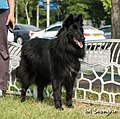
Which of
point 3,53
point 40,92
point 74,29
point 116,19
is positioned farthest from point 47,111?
point 116,19

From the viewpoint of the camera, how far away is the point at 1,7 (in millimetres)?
6781

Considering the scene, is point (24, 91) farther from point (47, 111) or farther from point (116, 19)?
point (116, 19)

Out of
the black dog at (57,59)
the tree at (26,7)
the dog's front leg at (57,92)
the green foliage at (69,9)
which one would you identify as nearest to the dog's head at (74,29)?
the black dog at (57,59)

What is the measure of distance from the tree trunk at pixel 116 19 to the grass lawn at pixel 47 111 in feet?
13.2

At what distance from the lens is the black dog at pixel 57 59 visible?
6.15 meters

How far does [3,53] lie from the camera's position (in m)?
7.00

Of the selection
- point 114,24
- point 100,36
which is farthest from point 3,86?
point 100,36

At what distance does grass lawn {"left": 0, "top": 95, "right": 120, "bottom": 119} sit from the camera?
5.82 m

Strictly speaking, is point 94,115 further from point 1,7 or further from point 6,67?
point 1,7

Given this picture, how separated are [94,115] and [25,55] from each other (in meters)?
1.69

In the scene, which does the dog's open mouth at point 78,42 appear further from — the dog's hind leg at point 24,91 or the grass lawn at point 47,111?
the dog's hind leg at point 24,91

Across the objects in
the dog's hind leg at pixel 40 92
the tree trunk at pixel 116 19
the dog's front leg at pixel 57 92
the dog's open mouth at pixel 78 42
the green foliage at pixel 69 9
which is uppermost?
the dog's open mouth at pixel 78 42

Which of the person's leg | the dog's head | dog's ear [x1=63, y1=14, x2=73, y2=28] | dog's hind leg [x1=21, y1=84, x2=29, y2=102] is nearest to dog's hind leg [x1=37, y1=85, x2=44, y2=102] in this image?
dog's hind leg [x1=21, y1=84, x2=29, y2=102]

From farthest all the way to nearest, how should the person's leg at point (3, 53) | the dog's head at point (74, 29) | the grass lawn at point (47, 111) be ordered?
1. the person's leg at point (3, 53)
2. the dog's head at point (74, 29)
3. the grass lawn at point (47, 111)
